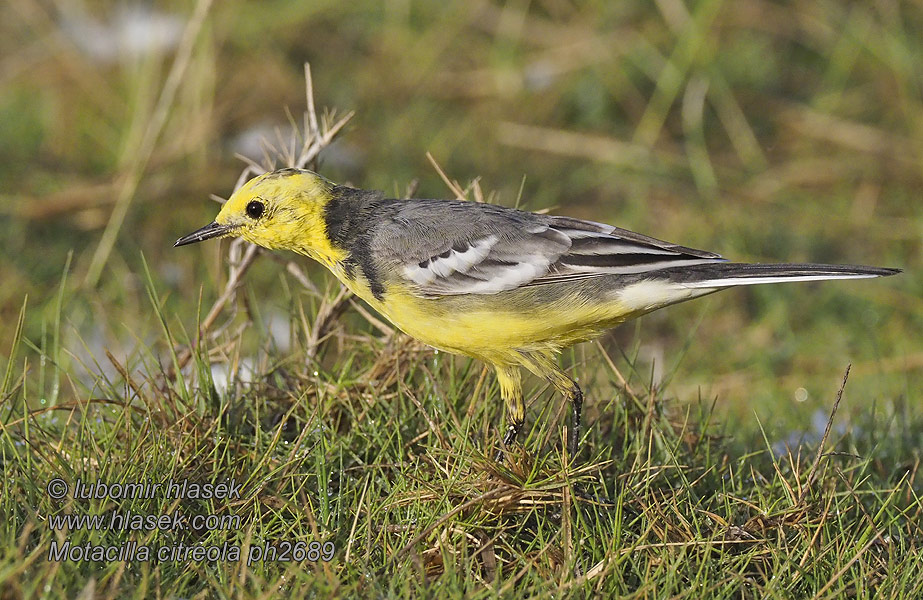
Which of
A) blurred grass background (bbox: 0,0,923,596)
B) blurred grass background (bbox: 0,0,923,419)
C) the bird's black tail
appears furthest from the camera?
blurred grass background (bbox: 0,0,923,419)

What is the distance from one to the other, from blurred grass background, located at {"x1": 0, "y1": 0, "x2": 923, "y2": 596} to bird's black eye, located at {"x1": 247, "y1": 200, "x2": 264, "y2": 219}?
5.86ft

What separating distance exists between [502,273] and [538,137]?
4104mm

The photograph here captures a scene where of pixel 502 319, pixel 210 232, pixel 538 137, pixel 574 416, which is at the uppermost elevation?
pixel 210 232

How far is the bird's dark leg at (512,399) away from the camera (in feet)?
11.7

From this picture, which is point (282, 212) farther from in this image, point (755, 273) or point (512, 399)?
point (755, 273)

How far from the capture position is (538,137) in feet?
24.8

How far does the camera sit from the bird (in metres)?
3.52

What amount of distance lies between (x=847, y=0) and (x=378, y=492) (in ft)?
21.2

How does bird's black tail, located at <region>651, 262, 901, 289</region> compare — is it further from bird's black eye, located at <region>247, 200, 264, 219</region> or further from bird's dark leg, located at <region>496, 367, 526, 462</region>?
bird's black eye, located at <region>247, 200, 264, 219</region>

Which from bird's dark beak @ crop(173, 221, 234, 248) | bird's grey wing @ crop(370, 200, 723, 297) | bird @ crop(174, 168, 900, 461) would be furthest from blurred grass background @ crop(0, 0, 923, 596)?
bird's grey wing @ crop(370, 200, 723, 297)

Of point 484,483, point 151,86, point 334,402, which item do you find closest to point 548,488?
point 484,483

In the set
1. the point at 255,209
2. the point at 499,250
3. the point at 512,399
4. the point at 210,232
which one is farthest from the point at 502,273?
the point at 210,232

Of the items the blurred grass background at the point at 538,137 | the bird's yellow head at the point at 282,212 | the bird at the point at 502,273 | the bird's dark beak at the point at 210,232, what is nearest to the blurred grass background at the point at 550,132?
the blurred grass background at the point at 538,137

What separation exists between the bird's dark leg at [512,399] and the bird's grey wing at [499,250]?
0.30m
